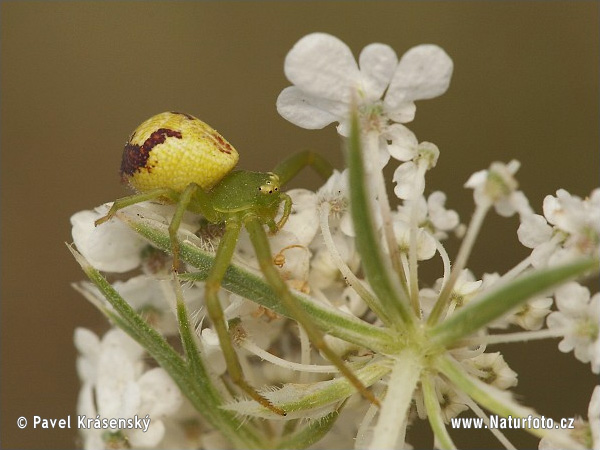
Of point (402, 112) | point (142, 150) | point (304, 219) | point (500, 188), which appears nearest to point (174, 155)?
point (142, 150)

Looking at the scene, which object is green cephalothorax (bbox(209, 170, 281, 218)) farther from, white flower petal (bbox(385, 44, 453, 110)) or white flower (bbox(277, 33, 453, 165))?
white flower petal (bbox(385, 44, 453, 110))

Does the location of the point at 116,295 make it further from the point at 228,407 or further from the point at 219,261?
the point at 228,407

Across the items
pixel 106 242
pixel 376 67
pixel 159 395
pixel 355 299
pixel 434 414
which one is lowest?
pixel 159 395

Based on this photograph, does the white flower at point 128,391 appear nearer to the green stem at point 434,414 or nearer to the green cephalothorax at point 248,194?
the green cephalothorax at point 248,194

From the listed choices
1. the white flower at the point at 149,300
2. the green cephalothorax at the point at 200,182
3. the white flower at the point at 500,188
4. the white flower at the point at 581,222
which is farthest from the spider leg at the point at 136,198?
the white flower at the point at 581,222

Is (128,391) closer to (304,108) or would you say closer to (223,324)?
(223,324)

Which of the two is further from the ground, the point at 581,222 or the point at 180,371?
the point at 581,222
